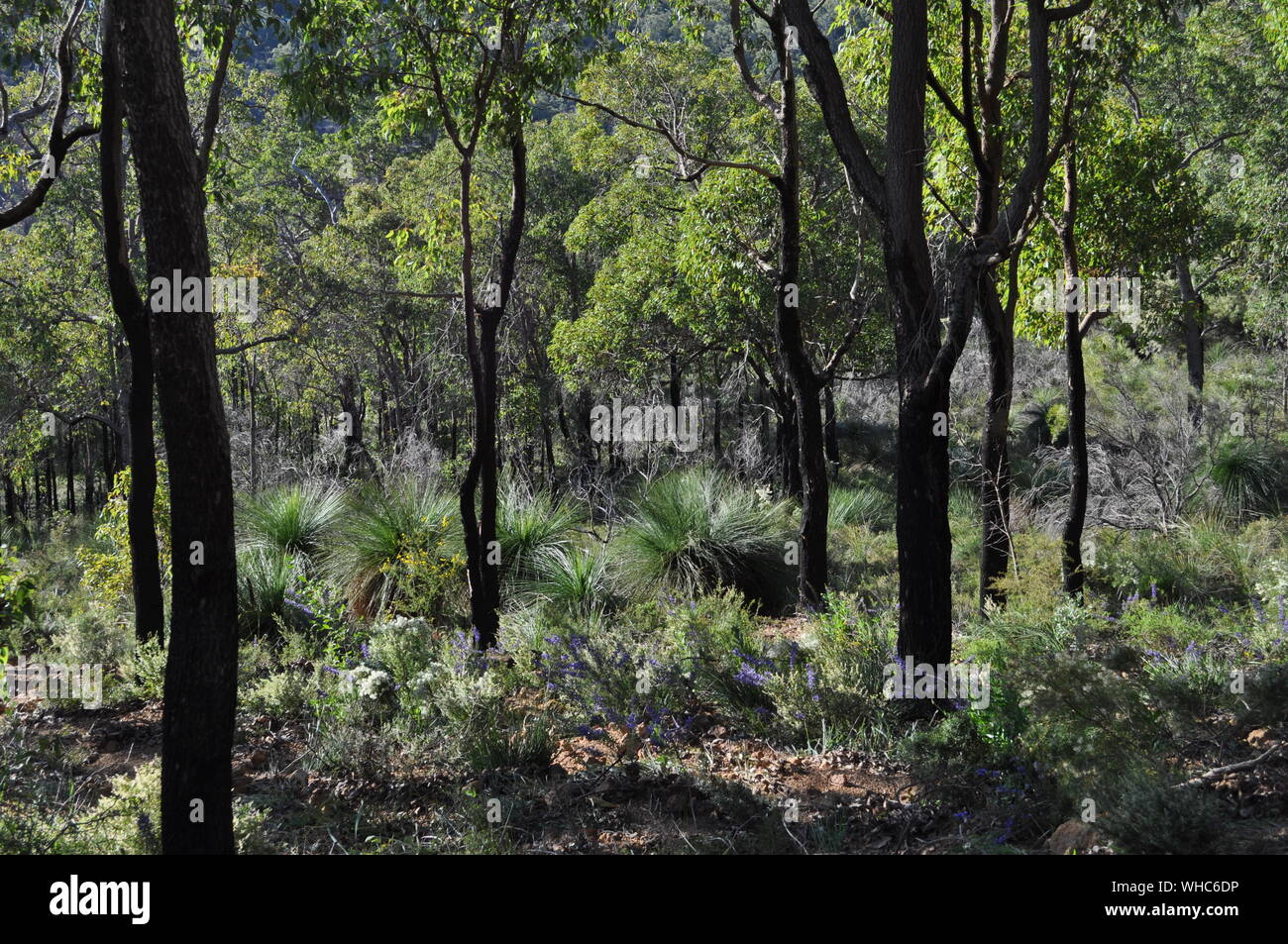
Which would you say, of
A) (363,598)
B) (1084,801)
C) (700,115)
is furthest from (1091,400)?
(1084,801)

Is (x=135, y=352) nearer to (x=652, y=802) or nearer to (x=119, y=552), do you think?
(x=119, y=552)

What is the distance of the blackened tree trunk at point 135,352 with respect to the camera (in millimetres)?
7797

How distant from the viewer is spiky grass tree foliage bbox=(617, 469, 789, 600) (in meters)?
11.4

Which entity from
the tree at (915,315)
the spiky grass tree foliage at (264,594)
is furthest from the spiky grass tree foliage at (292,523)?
the tree at (915,315)

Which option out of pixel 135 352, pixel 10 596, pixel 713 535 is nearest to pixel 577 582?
pixel 713 535

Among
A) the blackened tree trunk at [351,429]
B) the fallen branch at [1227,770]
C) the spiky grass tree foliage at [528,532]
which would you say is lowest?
the fallen branch at [1227,770]

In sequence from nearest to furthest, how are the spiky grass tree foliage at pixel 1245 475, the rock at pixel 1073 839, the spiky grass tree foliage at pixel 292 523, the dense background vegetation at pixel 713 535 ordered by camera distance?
the rock at pixel 1073 839 → the dense background vegetation at pixel 713 535 → the spiky grass tree foliage at pixel 292 523 → the spiky grass tree foliage at pixel 1245 475

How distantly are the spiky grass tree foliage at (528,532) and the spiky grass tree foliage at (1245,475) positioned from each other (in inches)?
391

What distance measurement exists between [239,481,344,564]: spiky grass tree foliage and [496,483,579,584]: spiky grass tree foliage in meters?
2.24

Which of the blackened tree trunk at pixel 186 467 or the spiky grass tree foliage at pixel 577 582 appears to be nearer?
the blackened tree trunk at pixel 186 467

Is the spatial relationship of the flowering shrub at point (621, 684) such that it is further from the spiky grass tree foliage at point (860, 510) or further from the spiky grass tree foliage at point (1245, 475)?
the spiky grass tree foliage at point (1245, 475)

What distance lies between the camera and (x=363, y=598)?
452 inches

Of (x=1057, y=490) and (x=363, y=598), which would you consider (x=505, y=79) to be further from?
(x=1057, y=490)
